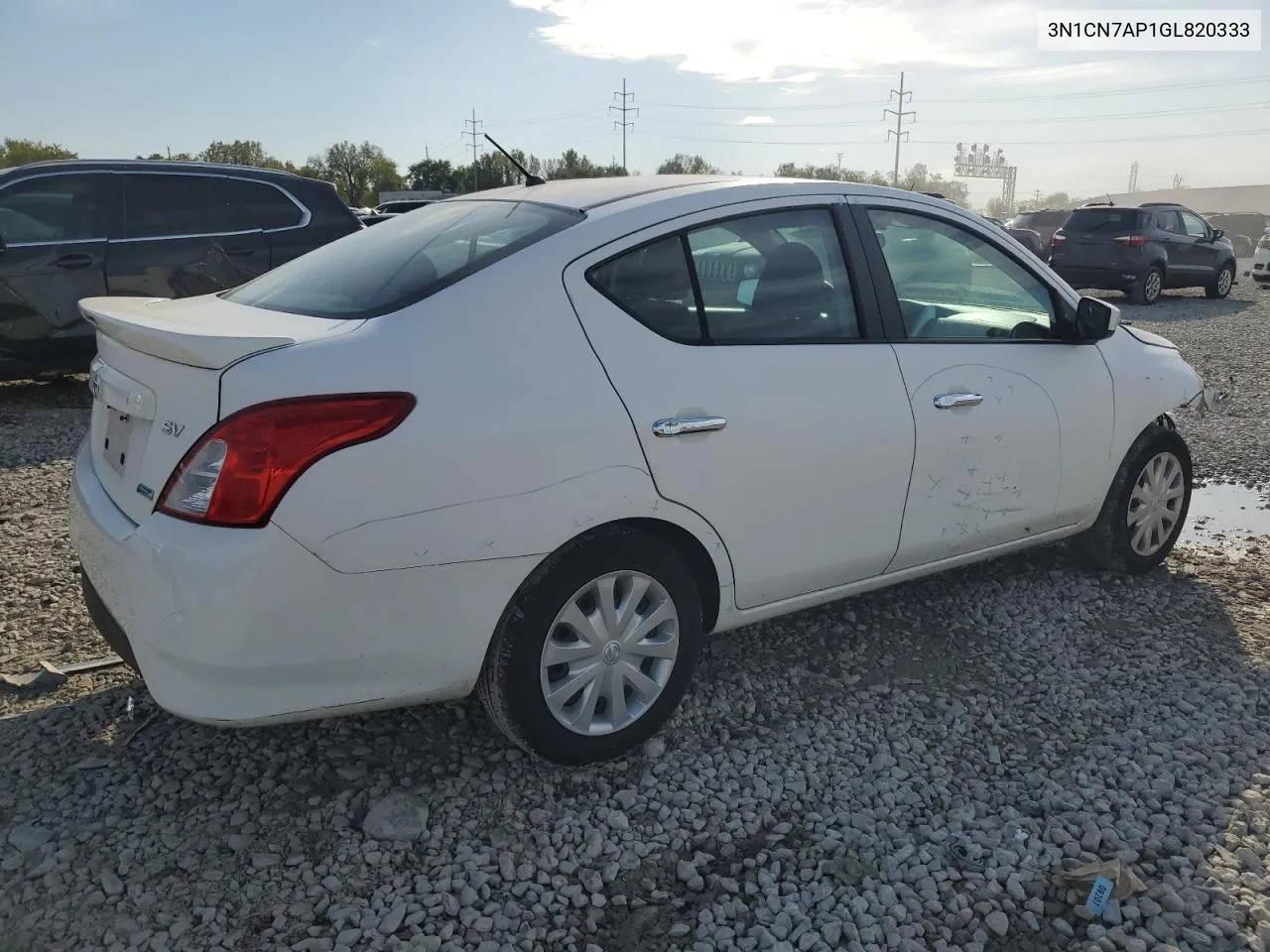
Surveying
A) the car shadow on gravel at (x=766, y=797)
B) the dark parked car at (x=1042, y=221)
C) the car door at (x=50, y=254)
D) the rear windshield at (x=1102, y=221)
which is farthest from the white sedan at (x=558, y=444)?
the dark parked car at (x=1042, y=221)

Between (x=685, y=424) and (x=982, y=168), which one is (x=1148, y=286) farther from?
(x=982, y=168)

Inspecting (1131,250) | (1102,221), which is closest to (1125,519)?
(1131,250)

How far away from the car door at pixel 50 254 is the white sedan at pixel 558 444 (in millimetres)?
4863

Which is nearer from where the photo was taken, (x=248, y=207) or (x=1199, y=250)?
(x=248, y=207)

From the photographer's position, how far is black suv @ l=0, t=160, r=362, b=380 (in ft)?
23.6

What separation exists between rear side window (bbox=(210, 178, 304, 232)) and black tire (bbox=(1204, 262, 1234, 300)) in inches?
683

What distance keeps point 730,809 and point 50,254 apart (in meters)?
6.82

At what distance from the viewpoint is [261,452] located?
2303 millimetres

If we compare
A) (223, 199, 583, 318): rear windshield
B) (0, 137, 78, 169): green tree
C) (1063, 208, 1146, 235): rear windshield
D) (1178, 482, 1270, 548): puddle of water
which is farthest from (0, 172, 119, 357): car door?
(0, 137, 78, 169): green tree

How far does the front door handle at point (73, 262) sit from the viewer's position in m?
7.29

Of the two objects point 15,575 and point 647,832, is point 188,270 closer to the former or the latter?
point 15,575

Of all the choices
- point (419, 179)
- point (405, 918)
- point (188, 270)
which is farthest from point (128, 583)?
point (419, 179)

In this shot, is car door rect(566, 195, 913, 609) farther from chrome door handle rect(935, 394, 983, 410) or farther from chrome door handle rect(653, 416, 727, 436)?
chrome door handle rect(935, 394, 983, 410)

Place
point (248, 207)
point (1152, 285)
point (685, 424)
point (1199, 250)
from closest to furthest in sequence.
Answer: point (685, 424)
point (248, 207)
point (1152, 285)
point (1199, 250)
